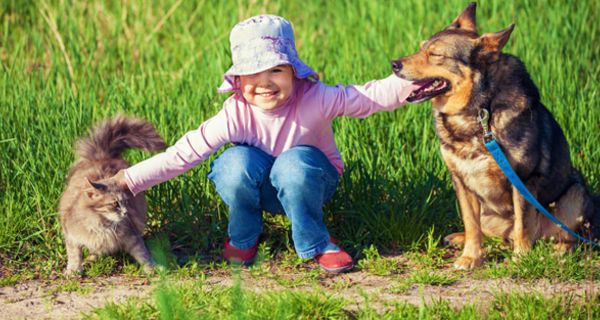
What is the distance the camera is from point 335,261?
14.1 feet

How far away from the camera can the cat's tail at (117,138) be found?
436 cm

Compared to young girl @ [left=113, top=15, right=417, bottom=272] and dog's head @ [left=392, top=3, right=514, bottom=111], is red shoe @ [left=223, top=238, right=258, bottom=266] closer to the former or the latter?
young girl @ [left=113, top=15, right=417, bottom=272]

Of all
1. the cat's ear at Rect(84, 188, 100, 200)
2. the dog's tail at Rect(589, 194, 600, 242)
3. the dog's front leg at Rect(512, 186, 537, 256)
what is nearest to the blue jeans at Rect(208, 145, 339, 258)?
the cat's ear at Rect(84, 188, 100, 200)

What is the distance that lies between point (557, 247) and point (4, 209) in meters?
3.16

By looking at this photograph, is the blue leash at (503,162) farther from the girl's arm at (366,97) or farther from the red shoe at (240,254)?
the red shoe at (240,254)

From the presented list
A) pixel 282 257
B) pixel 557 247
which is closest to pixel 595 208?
pixel 557 247

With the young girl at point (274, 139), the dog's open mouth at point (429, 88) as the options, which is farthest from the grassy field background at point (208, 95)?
the dog's open mouth at point (429, 88)

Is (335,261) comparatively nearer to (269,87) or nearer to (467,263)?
(467,263)

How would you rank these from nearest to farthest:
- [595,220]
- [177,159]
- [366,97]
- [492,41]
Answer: [492,41] → [177,159] → [366,97] → [595,220]

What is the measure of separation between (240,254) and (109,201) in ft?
2.56

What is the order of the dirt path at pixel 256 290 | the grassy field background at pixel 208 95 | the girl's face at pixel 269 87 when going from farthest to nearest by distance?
the grassy field background at pixel 208 95 → the girl's face at pixel 269 87 → the dirt path at pixel 256 290

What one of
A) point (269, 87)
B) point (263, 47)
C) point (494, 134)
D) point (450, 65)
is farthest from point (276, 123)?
point (494, 134)

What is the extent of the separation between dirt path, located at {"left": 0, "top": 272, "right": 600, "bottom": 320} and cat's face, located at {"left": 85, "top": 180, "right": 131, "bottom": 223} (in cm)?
36

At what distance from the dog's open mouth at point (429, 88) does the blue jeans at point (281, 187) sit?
0.62m
